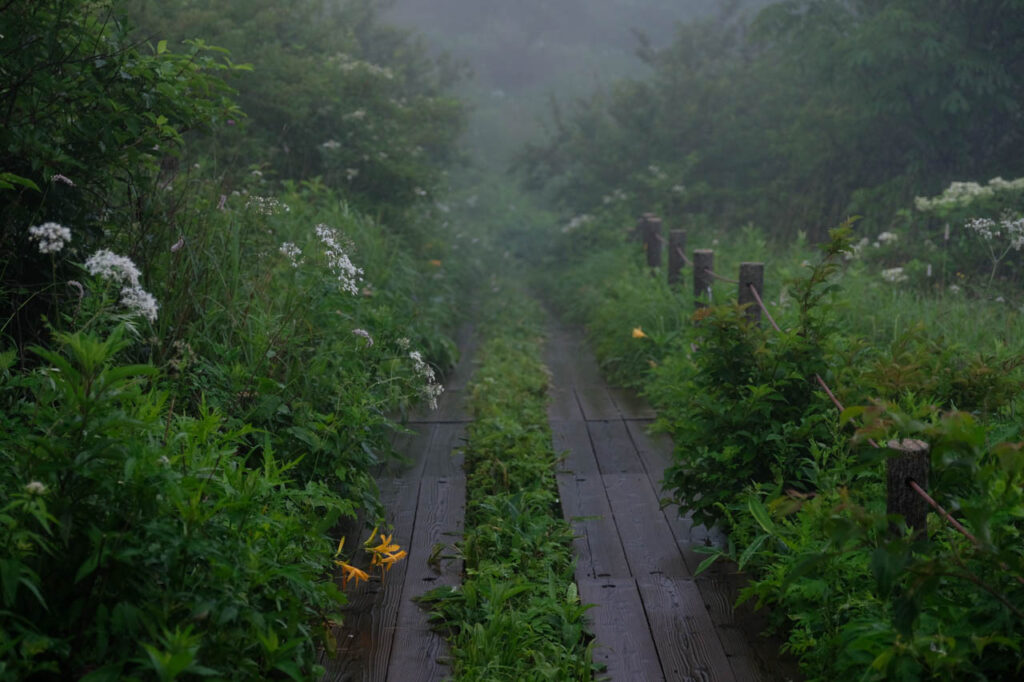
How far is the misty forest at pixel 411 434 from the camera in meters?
2.38

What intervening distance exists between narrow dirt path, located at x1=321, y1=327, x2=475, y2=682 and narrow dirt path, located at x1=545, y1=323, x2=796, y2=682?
0.62 meters

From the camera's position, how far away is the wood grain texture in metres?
3.15

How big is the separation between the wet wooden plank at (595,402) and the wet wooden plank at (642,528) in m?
1.42

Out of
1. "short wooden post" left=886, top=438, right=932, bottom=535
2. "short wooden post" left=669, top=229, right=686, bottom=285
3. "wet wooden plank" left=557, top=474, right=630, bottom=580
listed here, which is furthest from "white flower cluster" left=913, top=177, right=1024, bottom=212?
"short wooden post" left=886, top=438, right=932, bottom=535

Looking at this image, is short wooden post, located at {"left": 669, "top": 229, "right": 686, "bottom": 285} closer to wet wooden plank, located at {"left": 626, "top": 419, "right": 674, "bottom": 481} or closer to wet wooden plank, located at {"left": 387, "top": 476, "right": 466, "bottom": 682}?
wet wooden plank, located at {"left": 626, "top": 419, "right": 674, "bottom": 481}

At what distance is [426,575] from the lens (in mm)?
3885

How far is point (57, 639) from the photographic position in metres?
2.22

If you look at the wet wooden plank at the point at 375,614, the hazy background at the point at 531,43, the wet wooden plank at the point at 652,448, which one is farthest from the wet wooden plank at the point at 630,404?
the hazy background at the point at 531,43

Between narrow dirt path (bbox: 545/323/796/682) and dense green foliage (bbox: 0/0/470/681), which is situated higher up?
dense green foliage (bbox: 0/0/470/681)

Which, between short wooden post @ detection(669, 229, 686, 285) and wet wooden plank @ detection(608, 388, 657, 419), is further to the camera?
short wooden post @ detection(669, 229, 686, 285)

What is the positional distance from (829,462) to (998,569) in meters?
1.68

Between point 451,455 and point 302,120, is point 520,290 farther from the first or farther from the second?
point 451,455

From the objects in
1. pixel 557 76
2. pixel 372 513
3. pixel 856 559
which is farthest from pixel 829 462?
pixel 557 76

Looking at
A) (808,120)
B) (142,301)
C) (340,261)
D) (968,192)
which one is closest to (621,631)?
(142,301)
